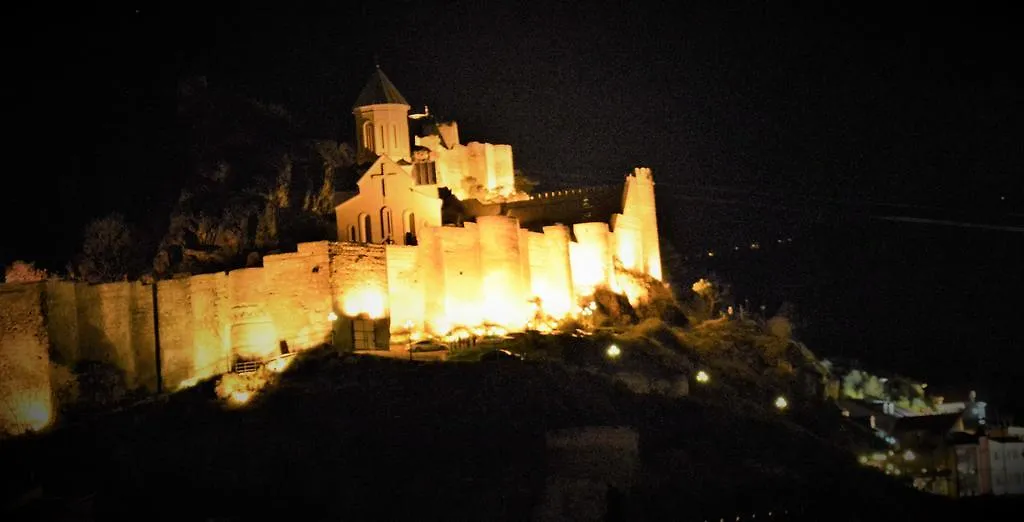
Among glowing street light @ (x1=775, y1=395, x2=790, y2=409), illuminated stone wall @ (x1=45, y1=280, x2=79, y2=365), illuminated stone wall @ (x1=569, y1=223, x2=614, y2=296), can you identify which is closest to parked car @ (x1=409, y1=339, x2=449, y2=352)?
illuminated stone wall @ (x1=45, y1=280, x2=79, y2=365)

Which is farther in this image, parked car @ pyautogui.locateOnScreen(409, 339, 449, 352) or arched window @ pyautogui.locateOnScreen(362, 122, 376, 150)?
arched window @ pyautogui.locateOnScreen(362, 122, 376, 150)

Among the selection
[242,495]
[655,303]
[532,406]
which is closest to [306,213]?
[655,303]

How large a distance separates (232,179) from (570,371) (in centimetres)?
2801

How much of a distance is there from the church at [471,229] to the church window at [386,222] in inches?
1.5

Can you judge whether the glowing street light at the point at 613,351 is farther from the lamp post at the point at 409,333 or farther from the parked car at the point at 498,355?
the lamp post at the point at 409,333

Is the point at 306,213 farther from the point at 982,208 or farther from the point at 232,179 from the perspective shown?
the point at 982,208

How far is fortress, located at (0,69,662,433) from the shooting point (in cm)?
4416

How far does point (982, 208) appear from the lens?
85625 millimetres

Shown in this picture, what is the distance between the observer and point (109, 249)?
228 ft

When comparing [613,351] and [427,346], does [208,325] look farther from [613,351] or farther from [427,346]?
[613,351]

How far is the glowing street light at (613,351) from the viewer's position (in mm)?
55172

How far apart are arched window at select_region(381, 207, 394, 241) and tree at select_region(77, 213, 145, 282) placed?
14.8 m

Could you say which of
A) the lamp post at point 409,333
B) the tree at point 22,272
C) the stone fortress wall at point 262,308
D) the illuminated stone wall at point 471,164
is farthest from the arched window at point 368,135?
the lamp post at point 409,333

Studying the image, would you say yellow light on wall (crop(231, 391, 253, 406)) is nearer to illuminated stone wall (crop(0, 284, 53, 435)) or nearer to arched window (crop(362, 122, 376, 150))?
illuminated stone wall (crop(0, 284, 53, 435))
